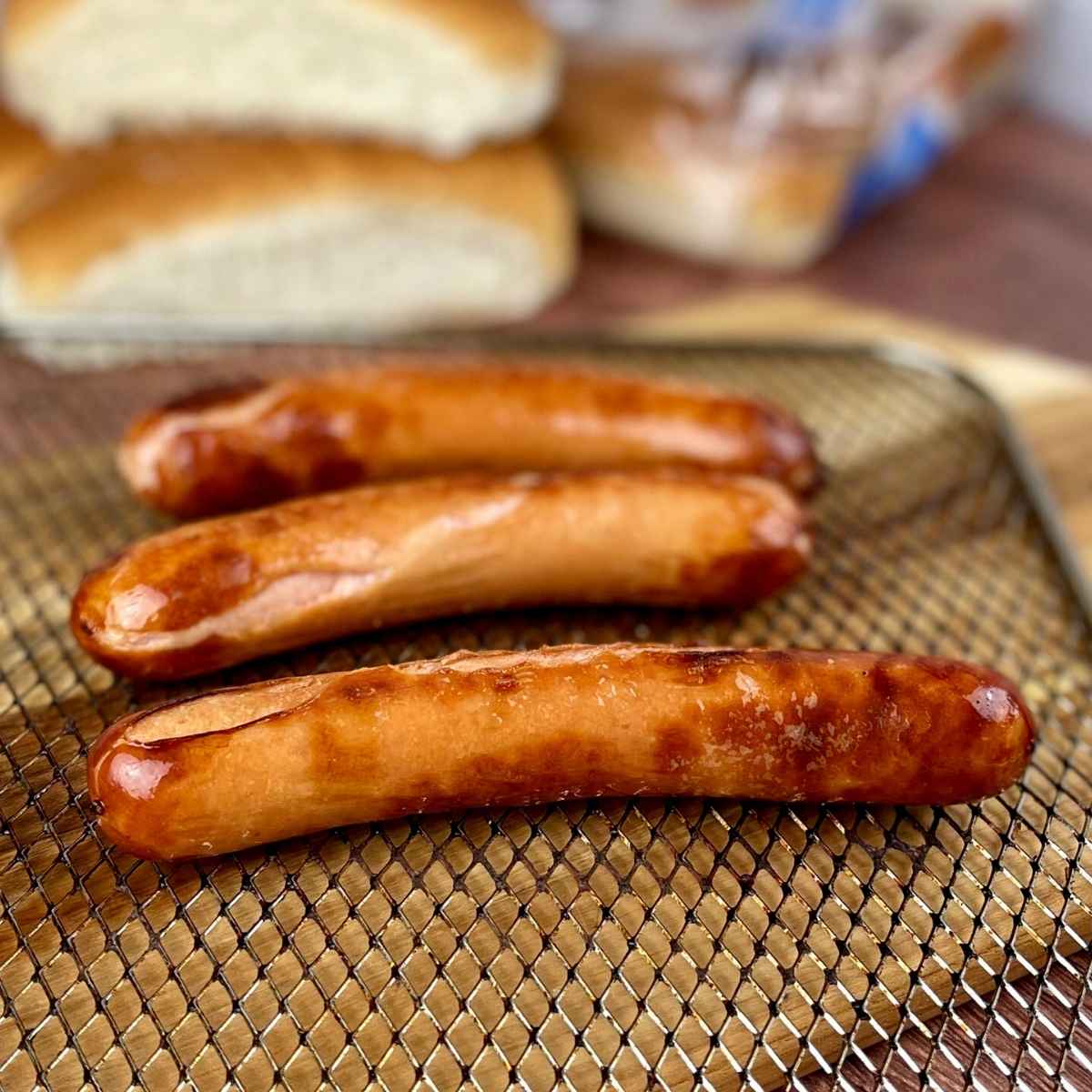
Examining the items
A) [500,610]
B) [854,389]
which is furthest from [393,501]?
[854,389]

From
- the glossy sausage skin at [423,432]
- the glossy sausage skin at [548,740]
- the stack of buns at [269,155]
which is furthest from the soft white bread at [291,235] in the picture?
the glossy sausage skin at [548,740]

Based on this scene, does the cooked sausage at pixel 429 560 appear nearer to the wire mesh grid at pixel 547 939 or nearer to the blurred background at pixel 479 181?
the wire mesh grid at pixel 547 939

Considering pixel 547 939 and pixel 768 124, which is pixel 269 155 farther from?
pixel 547 939

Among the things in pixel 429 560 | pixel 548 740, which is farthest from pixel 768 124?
pixel 548 740

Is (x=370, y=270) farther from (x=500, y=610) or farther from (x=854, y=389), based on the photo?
(x=500, y=610)

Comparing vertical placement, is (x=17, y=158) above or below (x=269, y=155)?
above

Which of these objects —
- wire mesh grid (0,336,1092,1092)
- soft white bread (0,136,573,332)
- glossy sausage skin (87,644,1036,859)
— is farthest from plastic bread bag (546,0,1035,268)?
glossy sausage skin (87,644,1036,859)
